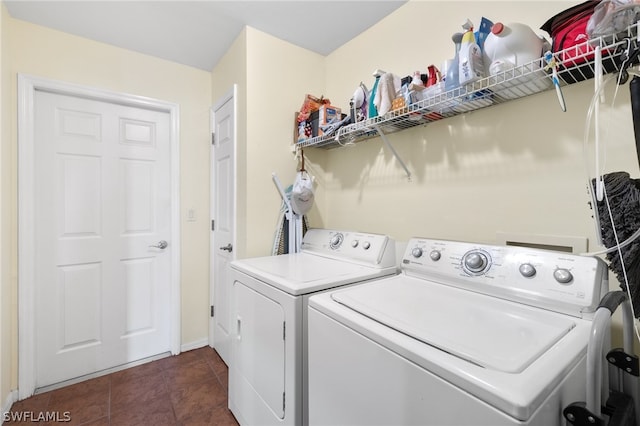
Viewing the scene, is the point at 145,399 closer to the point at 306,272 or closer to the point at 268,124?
the point at 306,272

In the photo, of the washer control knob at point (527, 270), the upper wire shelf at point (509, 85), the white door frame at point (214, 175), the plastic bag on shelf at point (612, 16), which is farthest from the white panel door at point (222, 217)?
the plastic bag on shelf at point (612, 16)

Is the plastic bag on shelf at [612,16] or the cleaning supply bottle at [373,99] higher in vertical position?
the cleaning supply bottle at [373,99]

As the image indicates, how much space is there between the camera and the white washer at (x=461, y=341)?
592mm

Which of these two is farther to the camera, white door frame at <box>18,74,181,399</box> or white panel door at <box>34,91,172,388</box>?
white panel door at <box>34,91,172,388</box>

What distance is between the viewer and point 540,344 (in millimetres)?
705

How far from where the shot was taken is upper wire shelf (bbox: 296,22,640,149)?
2.73 feet

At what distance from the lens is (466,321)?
0.85m

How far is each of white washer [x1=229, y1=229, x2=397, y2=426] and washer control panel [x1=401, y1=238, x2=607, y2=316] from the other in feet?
0.94

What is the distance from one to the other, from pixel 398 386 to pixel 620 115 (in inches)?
47.0

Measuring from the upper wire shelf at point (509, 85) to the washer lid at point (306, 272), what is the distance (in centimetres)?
76

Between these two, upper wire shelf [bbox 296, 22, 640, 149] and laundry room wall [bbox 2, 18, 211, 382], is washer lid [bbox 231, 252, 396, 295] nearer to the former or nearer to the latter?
upper wire shelf [bbox 296, 22, 640, 149]

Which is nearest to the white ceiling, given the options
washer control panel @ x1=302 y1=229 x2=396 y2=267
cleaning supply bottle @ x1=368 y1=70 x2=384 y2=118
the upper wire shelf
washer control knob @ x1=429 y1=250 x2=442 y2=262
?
cleaning supply bottle @ x1=368 y1=70 x2=384 y2=118

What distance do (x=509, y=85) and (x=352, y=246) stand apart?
1.02 meters

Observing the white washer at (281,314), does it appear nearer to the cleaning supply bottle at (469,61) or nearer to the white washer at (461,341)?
the white washer at (461,341)
